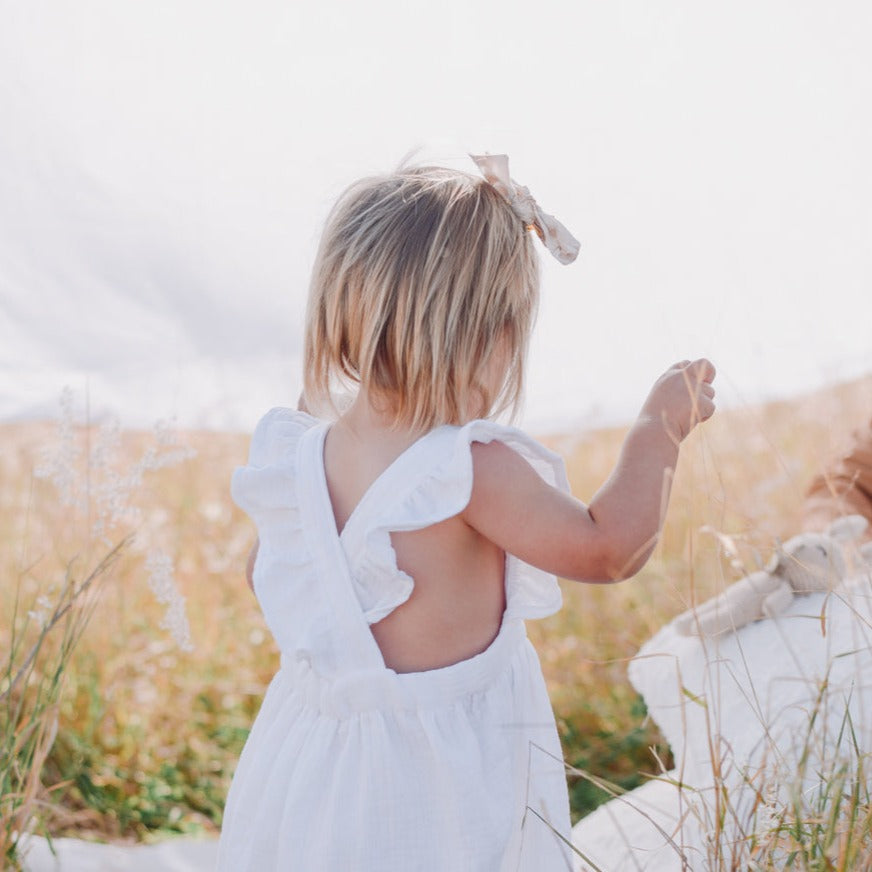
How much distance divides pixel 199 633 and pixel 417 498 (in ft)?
6.24

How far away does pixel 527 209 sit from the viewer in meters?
1.24

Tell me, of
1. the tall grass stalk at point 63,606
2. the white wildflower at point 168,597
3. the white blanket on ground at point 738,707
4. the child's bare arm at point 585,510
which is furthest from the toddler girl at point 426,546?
the white wildflower at point 168,597

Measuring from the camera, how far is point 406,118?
2311 mm

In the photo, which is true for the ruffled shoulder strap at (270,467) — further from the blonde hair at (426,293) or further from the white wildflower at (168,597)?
the white wildflower at (168,597)

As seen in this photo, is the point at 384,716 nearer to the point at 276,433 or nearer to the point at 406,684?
the point at 406,684

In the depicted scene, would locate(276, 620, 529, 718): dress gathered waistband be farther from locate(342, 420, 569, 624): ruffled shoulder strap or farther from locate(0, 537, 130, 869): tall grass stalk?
locate(0, 537, 130, 869): tall grass stalk

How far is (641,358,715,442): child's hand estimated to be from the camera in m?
1.14

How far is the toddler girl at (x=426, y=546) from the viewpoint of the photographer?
43.5 inches

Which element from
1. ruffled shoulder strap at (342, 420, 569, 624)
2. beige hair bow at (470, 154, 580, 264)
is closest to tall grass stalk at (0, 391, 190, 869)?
ruffled shoulder strap at (342, 420, 569, 624)

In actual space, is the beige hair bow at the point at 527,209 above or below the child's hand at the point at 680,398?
above

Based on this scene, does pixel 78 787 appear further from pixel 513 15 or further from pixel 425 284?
pixel 513 15

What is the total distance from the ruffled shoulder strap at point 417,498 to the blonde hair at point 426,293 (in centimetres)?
6

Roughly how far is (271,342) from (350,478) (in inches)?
52.7

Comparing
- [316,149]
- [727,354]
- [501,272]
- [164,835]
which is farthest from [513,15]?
[164,835]
